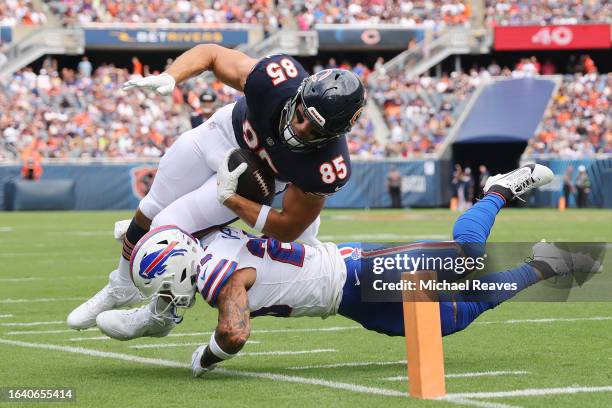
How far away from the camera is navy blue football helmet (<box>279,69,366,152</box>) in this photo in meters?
4.86

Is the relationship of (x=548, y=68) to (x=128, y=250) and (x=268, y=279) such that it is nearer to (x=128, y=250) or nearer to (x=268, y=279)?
(x=128, y=250)

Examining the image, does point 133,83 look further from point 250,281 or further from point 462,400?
point 462,400

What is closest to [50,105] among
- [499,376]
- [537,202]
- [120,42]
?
[120,42]

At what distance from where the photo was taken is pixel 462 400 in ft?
14.5

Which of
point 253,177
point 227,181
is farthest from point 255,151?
point 227,181

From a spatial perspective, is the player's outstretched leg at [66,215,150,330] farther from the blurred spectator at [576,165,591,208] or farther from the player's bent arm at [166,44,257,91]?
the blurred spectator at [576,165,591,208]

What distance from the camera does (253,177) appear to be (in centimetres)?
524

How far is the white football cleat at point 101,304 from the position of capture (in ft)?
19.5

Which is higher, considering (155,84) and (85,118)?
(155,84)

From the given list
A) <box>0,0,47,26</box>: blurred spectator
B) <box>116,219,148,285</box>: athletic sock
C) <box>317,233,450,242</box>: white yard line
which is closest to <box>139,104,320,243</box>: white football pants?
<box>116,219,148,285</box>: athletic sock

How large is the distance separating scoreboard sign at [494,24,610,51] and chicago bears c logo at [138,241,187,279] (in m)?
29.3

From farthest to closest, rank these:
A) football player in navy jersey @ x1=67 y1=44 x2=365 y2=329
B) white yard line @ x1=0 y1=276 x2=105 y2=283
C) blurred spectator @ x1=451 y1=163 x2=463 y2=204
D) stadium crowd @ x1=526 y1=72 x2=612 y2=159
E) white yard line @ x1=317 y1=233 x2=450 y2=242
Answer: stadium crowd @ x1=526 y1=72 x2=612 y2=159 < blurred spectator @ x1=451 y1=163 x2=463 y2=204 < white yard line @ x1=317 y1=233 x2=450 y2=242 < white yard line @ x1=0 y1=276 x2=105 y2=283 < football player in navy jersey @ x1=67 y1=44 x2=365 y2=329

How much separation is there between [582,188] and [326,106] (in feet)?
75.7

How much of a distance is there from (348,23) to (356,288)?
95.3 feet
